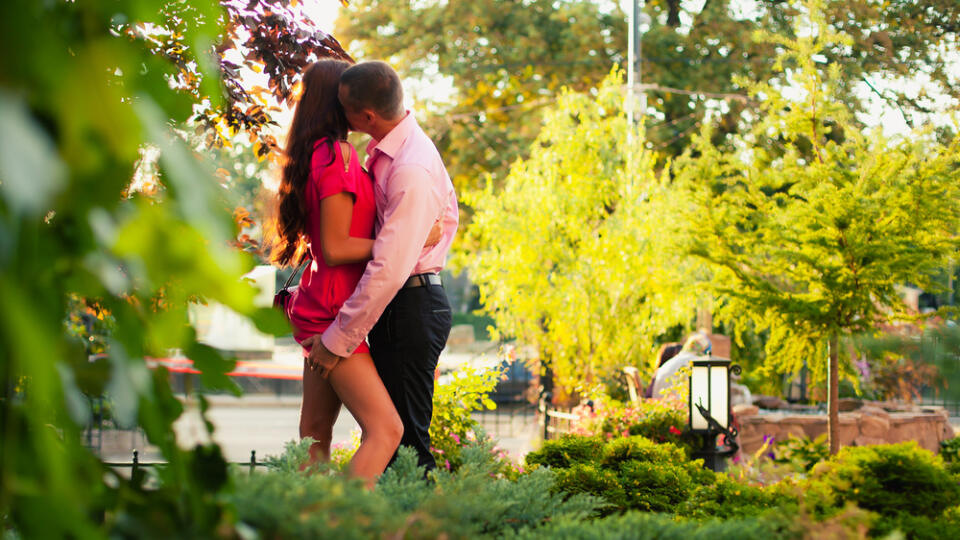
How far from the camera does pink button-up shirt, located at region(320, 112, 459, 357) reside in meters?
2.72

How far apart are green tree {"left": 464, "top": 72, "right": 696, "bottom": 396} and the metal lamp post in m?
3.64

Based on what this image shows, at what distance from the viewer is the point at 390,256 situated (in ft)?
9.07

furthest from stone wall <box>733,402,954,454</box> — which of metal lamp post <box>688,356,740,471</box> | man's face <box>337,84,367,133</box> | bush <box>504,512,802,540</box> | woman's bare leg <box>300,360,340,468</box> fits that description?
bush <box>504,512,802,540</box>

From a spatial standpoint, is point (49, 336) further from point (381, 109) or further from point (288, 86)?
point (288, 86)

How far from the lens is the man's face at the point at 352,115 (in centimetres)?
292

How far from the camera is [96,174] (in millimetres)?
660

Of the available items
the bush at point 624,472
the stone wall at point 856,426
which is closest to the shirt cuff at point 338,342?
the bush at point 624,472

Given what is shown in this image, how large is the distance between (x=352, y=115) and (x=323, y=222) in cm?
40

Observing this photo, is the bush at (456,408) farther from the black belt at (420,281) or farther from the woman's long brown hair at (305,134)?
the woman's long brown hair at (305,134)

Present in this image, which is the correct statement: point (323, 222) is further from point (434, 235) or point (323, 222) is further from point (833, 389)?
point (833, 389)

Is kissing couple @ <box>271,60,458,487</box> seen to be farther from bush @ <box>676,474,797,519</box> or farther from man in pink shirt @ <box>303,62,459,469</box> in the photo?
bush @ <box>676,474,797,519</box>

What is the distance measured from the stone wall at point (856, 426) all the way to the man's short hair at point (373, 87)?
26.8 feet

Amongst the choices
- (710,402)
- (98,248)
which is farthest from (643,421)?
(98,248)

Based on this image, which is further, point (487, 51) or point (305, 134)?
point (487, 51)
